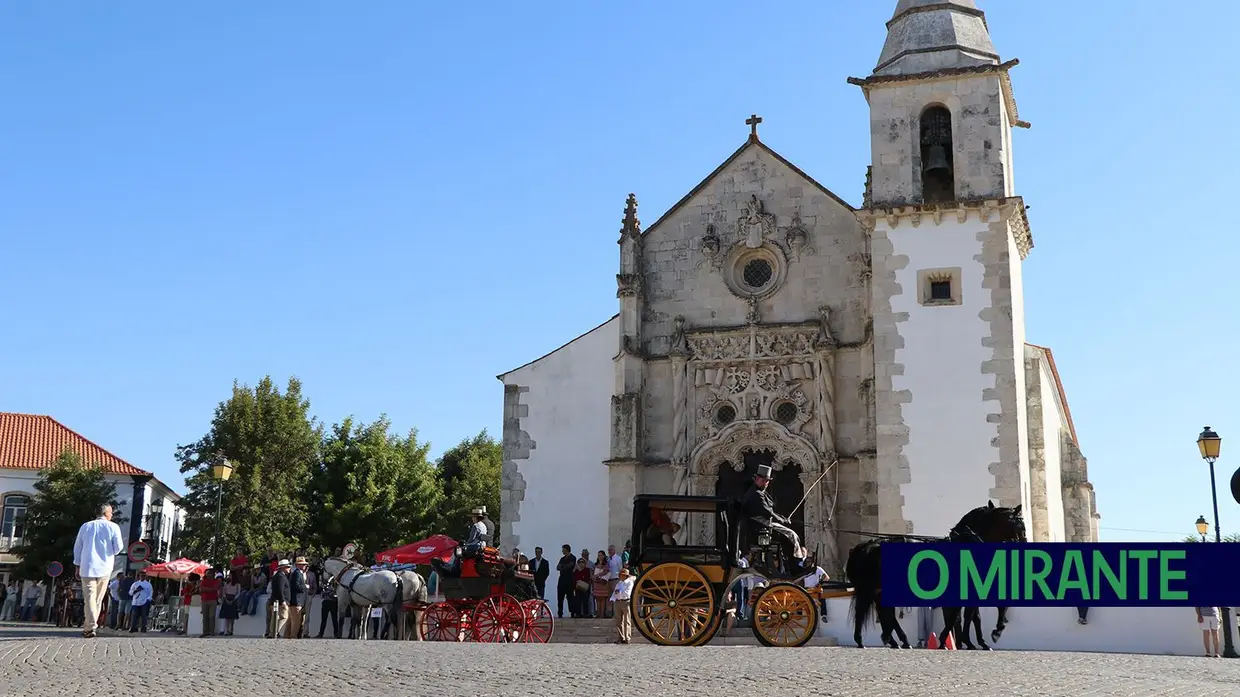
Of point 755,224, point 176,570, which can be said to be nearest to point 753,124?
point 755,224

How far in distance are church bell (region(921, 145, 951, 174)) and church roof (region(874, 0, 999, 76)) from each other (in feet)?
5.53

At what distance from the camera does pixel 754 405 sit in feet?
90.5

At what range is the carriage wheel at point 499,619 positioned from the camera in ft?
55.4

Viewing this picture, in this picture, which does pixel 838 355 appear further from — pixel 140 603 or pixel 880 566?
pixel 140 603

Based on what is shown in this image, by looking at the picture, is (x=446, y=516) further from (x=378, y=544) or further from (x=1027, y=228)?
(x=1027, y=228)

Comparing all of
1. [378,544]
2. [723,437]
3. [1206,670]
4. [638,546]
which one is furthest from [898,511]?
[378,544]

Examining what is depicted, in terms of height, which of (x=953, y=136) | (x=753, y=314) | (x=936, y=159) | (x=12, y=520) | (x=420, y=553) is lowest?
(x=420, y=553)

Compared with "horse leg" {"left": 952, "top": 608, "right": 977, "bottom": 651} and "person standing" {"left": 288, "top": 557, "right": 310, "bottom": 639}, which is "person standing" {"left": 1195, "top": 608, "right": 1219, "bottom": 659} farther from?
"person standing" {"left": 288, "top": 557, "right": 310, "bottom": 639}

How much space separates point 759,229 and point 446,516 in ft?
95.1

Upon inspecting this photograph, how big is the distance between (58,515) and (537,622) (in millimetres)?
30431

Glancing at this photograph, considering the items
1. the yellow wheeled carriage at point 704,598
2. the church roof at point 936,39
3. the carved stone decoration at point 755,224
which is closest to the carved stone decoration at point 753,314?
the carved stone decoration at point 755,224

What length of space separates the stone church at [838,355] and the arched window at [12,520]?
30.2 meters

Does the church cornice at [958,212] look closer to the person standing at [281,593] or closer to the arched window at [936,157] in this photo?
the arched window at [936,157]

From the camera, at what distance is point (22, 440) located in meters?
53.3
